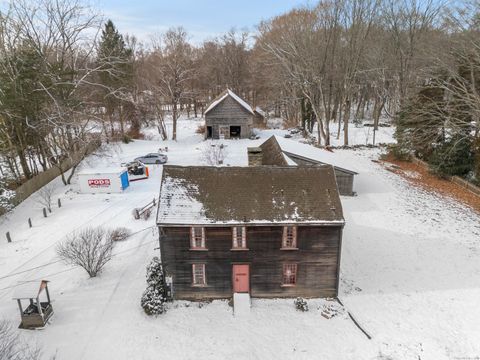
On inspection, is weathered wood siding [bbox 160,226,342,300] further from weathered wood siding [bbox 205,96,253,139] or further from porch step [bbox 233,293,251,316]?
weathered wood siding [bbox 205,96,253,139]

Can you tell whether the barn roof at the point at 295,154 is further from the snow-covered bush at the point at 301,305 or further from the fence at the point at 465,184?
the snow-covered bush at the point at 301,305

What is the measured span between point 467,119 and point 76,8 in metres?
39.2

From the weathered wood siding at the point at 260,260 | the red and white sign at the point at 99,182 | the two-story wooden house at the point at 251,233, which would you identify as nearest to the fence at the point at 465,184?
the two-story wooden house at the point at 251,233

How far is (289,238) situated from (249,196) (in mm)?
2796

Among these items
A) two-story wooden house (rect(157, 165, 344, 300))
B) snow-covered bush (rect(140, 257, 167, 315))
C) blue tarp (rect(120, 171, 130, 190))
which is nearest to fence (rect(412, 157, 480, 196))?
two-story wooden house (rect(157, 165, 344, 300))

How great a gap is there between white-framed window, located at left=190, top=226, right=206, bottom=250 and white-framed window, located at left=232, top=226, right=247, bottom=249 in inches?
57.5

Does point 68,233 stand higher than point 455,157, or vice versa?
point 455,157

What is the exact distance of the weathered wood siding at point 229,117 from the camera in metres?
46.9

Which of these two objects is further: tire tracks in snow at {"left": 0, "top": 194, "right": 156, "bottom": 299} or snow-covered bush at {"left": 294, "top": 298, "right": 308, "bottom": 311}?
tire tracks in snow at {"left": 0, "top": 194, "right": 156, "bottom": 299}

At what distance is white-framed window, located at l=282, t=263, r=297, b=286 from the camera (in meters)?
16.3

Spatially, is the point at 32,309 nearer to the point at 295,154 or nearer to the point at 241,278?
the point at 241,278

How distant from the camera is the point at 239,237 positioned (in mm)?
Answer: 15773

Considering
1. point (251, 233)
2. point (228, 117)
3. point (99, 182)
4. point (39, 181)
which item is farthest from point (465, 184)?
point (39, 181)

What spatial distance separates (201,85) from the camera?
70.9m
